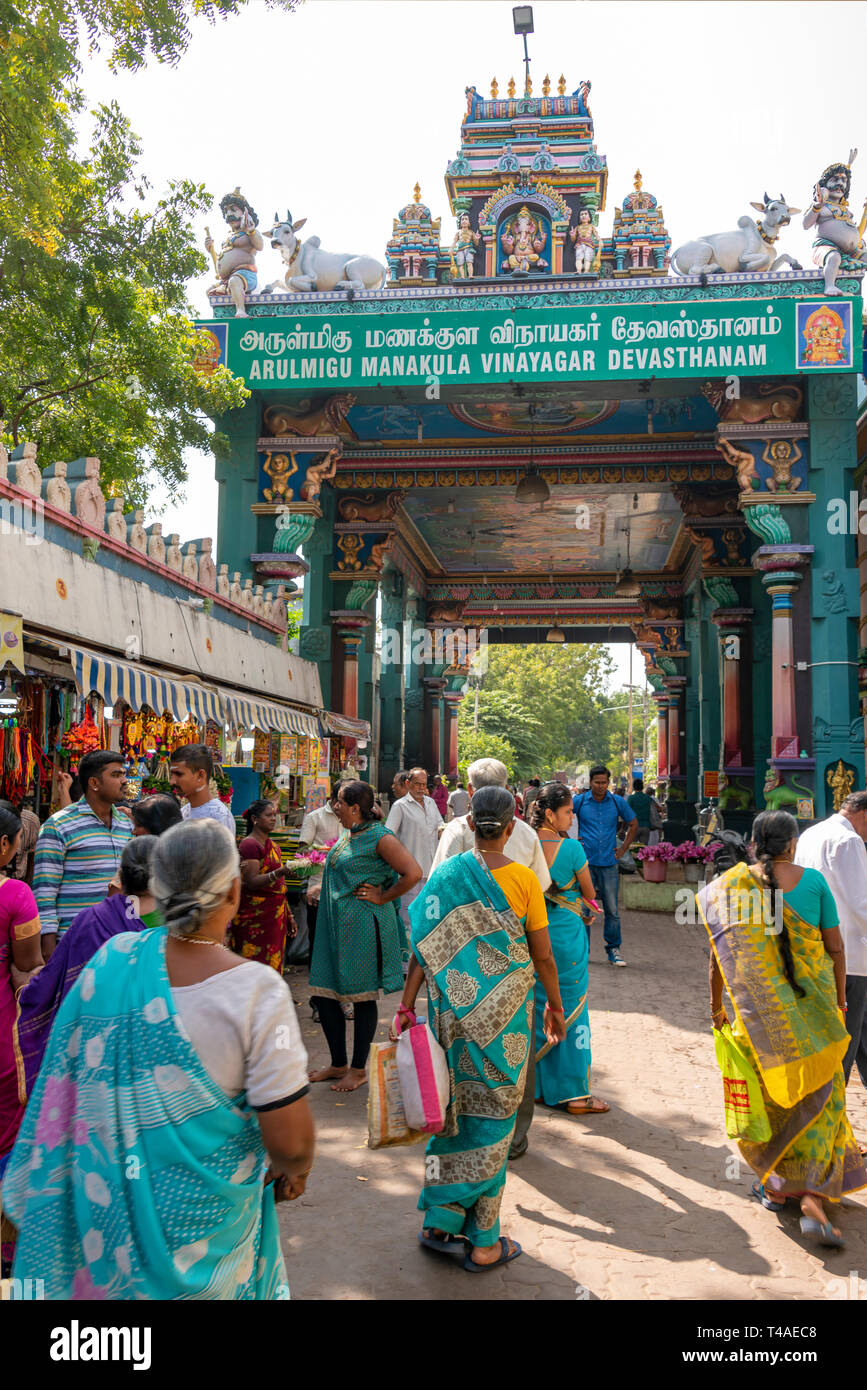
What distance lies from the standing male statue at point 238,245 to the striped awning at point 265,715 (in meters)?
5.20

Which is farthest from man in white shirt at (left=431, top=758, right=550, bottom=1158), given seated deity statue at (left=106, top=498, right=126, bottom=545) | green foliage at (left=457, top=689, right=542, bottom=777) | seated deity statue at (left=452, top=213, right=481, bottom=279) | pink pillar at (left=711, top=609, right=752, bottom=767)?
green foliage at (left=457, top=689, right=542, bottom=777)

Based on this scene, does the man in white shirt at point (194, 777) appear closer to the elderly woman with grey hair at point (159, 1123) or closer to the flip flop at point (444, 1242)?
the flip flop at point (444, 1242)

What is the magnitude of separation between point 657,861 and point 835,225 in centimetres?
763

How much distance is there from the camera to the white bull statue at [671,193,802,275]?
38.2 feet

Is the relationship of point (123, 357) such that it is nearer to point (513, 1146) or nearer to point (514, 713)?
point (513, 1146)

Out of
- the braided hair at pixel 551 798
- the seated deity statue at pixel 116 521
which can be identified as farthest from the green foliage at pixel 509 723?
the braided hair at pixel 551 798

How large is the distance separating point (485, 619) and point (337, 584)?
10.1 metres

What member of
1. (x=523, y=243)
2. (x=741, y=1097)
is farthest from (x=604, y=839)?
(x=523, y=243)

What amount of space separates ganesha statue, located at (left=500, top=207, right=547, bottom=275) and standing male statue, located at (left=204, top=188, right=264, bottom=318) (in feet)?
9.74

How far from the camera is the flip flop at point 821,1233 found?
11.3 ft

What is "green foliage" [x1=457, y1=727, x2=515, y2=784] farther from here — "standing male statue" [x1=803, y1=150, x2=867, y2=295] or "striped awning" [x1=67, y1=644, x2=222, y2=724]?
"striped awning" [x1=67, y1=644, x2=222, y2=724]

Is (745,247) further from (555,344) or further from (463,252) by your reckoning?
(463,252)

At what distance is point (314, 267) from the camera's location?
39.6ft

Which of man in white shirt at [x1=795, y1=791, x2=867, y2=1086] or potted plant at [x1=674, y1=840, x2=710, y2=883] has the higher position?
man in white shirt at [x1=795, y1=791, x2=867, y2=1086]
